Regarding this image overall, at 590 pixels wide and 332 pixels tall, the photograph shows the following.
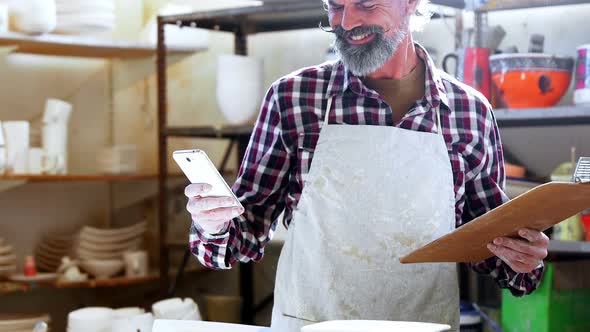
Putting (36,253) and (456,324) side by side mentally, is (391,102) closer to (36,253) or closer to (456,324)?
(456,324)

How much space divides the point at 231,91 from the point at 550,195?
Answer: 2.25 metres

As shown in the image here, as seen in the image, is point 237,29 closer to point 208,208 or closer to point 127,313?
point 127,313

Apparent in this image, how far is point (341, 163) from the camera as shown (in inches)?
75.5

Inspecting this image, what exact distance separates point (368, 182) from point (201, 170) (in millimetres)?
472

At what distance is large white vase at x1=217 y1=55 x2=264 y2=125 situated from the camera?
11.9ft

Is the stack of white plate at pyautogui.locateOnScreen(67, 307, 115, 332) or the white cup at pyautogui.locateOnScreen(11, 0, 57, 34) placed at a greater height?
the white cup at pyautogui.locateOnScreen(11, 0, 57, 34)

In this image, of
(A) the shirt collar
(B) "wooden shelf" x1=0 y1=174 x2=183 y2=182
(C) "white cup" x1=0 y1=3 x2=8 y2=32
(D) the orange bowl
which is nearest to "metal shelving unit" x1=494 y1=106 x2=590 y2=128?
(D) the orange bowl

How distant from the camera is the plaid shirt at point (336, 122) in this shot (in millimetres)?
1947

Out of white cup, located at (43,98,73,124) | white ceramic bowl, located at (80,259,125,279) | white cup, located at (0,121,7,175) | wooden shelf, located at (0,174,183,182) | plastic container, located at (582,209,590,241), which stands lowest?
white ceramic bowl, located at (80,259,125,279)

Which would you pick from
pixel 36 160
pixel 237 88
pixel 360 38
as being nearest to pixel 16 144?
pixel 36 160

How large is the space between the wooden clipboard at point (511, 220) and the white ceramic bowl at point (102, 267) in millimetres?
2292

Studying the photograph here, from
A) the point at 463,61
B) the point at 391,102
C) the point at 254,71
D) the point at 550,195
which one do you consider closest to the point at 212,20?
the point at 254,71

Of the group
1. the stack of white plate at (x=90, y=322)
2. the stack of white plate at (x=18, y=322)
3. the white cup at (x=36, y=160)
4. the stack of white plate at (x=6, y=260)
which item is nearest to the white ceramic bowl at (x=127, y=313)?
the stack of white plate at (x=90, y=322)

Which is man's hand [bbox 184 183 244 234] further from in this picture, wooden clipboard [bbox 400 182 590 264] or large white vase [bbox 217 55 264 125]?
large white vase [bbox 217 55 264 125]
